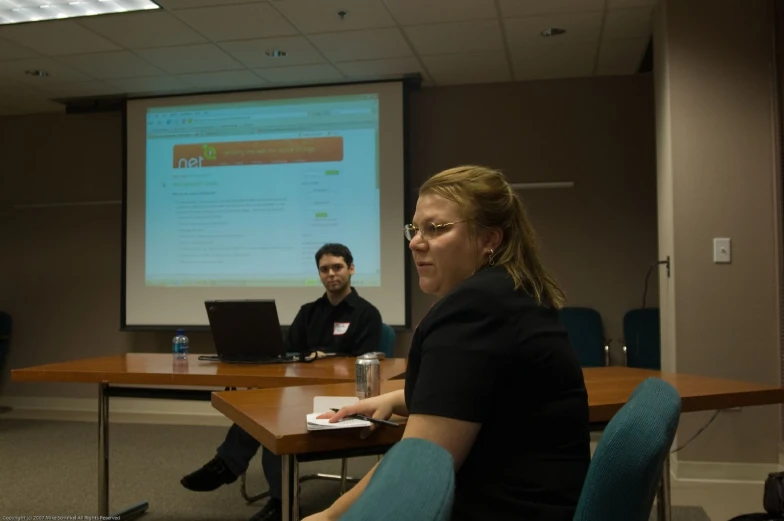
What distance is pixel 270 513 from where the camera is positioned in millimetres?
2748

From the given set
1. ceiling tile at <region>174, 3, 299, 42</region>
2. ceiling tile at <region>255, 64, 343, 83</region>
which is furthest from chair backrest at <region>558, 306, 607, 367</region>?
ceiling tile at <region>174, 3, 299, 42</region>

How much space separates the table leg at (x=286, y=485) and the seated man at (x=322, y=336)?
54.3 inches

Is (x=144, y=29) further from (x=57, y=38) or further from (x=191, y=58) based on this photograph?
(x=57, y=38)

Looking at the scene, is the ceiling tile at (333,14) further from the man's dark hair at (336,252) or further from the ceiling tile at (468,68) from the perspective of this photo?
the man's dark hair at (336,252)

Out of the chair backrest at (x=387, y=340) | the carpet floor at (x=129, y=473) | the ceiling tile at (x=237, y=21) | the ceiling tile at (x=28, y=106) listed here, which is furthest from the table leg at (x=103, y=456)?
the ceiling tile at (x=28, y=106)

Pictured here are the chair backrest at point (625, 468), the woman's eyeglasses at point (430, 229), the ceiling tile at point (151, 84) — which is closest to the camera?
the chair backrest at point (625, 468)

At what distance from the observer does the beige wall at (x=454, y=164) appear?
4.69 meters

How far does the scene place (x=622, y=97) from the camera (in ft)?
15.4

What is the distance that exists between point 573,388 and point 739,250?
2.60 metres

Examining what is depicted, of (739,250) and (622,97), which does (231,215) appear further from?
(739,250)

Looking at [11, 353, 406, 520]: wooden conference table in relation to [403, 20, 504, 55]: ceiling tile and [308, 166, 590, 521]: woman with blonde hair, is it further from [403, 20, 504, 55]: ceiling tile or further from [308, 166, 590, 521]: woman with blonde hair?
[403, 20, 504, 55]: ceiling tile

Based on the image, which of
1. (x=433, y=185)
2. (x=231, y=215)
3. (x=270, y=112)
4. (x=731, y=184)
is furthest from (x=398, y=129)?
(x=433, y=185)

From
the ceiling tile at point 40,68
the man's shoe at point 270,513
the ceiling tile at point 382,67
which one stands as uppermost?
the ceiling tile at point 40,68

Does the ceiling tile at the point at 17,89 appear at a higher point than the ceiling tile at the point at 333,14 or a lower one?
lower
